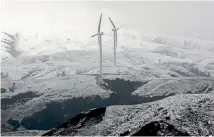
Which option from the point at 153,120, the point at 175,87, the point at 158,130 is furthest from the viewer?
the point at 175,87

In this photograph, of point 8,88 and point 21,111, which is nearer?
point 21,111

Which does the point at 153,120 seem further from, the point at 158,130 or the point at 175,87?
the point at 175,87

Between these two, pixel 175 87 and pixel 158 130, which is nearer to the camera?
pixel 158 130

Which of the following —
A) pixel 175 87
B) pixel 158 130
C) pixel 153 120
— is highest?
pixel 153 120

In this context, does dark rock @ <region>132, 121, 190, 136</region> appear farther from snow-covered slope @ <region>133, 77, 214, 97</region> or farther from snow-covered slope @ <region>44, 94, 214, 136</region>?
snow-covered slope @ <region>133, 77, 214, 97</region>

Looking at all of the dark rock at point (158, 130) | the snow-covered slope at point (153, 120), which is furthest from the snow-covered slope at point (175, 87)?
the dark rock at point (158, 130)

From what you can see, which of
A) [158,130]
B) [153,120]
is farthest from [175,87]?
[158,130]

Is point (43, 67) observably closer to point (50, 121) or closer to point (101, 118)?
point (50, 121)

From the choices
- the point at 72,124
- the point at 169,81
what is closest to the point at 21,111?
the point at 169,81

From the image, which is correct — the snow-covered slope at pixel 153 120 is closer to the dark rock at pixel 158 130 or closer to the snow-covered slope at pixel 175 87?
the dark rock at pixel 158 130
